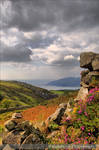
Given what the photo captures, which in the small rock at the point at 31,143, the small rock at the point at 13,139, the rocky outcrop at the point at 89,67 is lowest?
the small rock at the point at 13,139

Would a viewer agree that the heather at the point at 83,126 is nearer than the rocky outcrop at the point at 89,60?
Yes

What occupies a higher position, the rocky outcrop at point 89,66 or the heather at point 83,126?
the rocky outcrop at point 89,66

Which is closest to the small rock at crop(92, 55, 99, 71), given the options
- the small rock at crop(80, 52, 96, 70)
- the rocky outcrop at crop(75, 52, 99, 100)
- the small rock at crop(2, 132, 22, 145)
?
the rocky outcrop at crop(75, 52, 99, 100)

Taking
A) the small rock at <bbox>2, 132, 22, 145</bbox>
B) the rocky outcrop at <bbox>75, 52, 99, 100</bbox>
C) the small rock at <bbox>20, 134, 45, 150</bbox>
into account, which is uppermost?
the rocky outcrop at <bbox>75, 52, 99, 100</bbox>

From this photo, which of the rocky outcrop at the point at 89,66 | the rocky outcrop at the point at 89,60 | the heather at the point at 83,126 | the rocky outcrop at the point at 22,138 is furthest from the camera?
the rocky outcrop at the point at 89,60

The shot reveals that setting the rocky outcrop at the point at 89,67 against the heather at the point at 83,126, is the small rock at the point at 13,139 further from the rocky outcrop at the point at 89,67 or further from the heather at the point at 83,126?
the rocky outcrop at the point at 89,67

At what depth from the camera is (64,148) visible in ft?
23.5

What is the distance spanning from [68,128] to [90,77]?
32.1ft

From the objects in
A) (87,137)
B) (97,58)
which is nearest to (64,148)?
(87,137)

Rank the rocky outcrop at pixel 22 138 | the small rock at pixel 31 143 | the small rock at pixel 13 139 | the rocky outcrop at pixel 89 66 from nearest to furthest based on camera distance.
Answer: the small rock at pixel 31 143 → the rocky outcrop at pixel 22 138 → the small rock at pixel 13 139 → the rocky outcrop at pixel 89 66

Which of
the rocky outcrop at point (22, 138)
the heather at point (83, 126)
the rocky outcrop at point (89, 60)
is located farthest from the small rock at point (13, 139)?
the rocky outcrop at point (89, 60)

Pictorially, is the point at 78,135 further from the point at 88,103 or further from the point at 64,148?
the point at 88,103

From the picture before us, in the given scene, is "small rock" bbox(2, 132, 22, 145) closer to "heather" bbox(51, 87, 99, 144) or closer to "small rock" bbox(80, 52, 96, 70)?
"heather" bbox(51, 87, 99, 144)

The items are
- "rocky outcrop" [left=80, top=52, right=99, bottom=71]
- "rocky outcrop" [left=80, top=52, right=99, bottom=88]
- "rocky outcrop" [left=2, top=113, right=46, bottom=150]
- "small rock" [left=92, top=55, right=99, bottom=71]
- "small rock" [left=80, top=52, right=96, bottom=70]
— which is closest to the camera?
"rocky outcrop" [left=2, top=113, right=46, bottom=150]
